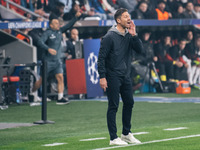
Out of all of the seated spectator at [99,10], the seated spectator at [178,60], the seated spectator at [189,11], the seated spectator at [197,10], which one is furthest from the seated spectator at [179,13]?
the seated spectator at [99,10]

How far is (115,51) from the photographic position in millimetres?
8609

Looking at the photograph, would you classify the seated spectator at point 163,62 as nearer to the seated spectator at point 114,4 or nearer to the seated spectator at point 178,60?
the seated spectator at point 178,60

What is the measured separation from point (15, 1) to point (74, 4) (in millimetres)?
2053

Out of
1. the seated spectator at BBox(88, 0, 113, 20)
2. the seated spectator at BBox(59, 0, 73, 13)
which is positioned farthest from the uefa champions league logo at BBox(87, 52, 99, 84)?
the seated spectator at BBox(88, 0, 113, 20)

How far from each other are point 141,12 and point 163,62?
1.97 meters

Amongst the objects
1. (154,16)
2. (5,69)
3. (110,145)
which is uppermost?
(154,16)

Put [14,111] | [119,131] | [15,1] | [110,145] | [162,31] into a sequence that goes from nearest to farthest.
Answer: [110,145] → [119,131] → [14,111] → [15,1] → [162,31]

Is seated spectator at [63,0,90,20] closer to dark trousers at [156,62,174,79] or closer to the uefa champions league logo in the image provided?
the uefa champions league logo

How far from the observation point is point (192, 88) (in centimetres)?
2366

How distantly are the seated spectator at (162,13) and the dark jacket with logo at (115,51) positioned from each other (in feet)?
49.2

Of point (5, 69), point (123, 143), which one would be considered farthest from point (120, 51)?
point (5, 69)

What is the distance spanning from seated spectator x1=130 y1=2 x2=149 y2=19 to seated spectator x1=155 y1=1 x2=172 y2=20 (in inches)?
20.4

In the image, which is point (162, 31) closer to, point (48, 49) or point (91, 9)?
point (91, 9)

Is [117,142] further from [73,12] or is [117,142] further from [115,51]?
[73,12]
